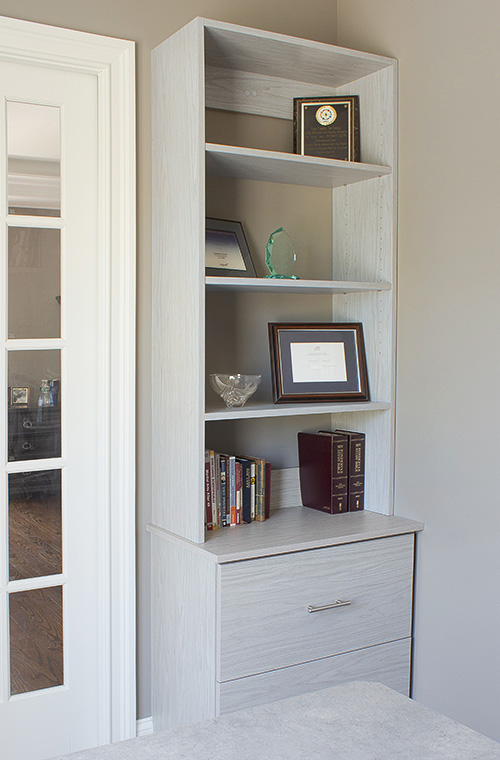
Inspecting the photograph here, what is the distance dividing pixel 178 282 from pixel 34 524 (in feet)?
2.78

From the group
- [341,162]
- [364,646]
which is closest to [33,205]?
[341,162]

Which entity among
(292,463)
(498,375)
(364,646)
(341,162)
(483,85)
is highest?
(483,85)

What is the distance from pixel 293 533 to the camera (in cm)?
221

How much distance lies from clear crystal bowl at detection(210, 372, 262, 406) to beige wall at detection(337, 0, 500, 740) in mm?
517

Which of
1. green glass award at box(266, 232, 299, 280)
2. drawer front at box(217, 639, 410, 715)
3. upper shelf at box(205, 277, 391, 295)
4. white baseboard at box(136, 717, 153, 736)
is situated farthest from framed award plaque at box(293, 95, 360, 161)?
white baseboard at box(136, 717, 153, 736)

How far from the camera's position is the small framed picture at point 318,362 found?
2369 mm

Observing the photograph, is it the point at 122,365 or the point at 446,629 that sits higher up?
the point at 122,365

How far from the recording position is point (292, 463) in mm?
2627

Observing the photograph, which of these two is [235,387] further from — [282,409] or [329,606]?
[329,606]

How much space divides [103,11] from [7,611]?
1.81 metres

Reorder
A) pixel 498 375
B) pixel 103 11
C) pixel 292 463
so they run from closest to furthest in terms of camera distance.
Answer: pixel 498 375 < pixel 103 11 < pixel 292 463

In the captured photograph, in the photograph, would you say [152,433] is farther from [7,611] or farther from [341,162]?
[341,162]

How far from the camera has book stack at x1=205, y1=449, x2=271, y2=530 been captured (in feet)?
7.34

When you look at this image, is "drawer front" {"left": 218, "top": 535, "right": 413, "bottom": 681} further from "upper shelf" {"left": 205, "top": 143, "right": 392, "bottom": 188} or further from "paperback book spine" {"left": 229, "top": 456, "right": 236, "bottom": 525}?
"upper shelf" {"left": 205, "top": 143, "right": 392, "bottom": 188}
